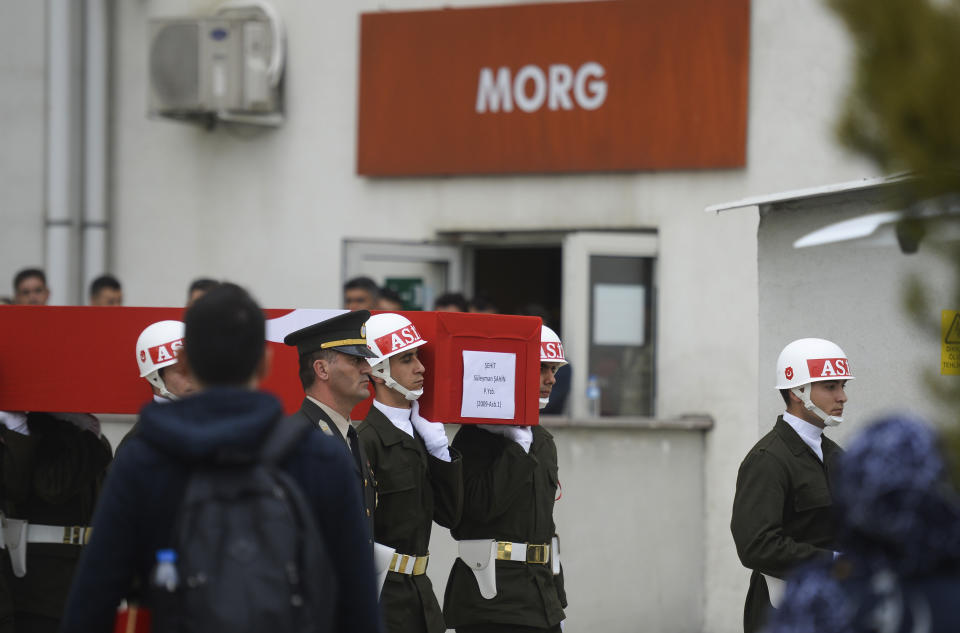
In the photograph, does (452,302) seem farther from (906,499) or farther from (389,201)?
(906,499)

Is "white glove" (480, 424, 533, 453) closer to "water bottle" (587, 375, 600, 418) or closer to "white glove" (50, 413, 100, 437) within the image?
"white glove" (50, 413, 100, 437)

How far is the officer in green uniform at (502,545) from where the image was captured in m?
6.36

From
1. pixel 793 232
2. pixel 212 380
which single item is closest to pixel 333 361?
pixel 212 380

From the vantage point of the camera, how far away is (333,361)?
5.46 m

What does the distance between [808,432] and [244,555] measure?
3.71m

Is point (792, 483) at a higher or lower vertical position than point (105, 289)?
lower

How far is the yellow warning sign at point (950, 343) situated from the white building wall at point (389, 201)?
4970mm

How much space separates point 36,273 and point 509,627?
20.2 feet

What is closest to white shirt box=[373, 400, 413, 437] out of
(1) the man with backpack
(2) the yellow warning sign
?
(2) the yellow warning sign

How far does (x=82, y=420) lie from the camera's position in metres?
6.84

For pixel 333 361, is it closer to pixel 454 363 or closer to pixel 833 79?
pixel 454 363

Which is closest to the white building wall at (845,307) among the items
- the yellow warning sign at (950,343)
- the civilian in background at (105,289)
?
the yellow warning sign at (950,343)

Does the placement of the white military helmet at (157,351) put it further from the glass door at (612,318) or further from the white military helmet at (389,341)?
the glass door at (612,318)

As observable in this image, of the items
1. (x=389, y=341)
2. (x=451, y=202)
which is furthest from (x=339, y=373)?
(x=451, y=202)
